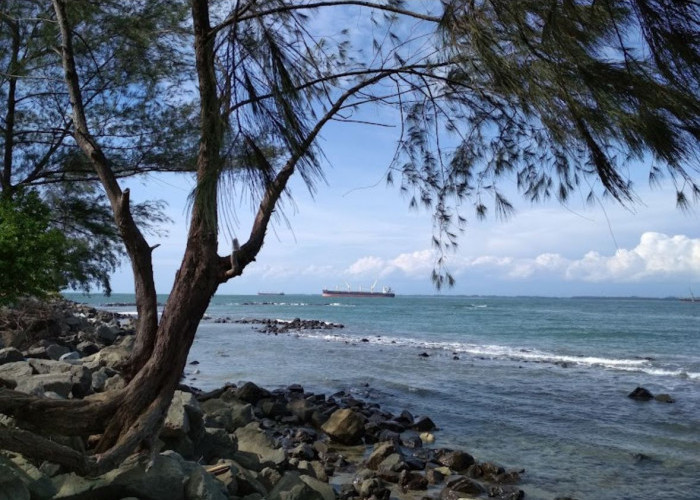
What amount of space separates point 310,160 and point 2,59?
7.22 metres

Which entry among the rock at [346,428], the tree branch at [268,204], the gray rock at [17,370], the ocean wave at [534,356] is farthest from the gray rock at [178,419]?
the ocean wave at [534,356]

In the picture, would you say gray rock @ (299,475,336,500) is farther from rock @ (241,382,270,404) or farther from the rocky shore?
rock @ (241,382,270,404)

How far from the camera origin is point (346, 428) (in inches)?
344

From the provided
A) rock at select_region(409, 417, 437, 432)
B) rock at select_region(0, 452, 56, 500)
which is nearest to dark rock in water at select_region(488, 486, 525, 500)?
rock at select_region(409, 417, 437, 432)

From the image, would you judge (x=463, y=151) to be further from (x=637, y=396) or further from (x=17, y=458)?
Answer: (x=637, y=396)

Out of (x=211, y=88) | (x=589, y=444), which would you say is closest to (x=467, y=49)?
(x=211, y=88)

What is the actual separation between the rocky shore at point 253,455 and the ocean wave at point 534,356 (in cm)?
1071

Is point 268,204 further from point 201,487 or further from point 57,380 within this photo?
point 57,380

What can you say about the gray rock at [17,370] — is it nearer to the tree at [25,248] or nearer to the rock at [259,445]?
the tree at [25,248]

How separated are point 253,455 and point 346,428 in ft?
8.96

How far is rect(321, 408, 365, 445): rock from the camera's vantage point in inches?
343

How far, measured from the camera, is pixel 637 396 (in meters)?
13.2

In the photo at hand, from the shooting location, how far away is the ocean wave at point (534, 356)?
1852cm

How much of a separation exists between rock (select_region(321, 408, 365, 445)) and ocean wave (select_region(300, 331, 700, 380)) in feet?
40.3
